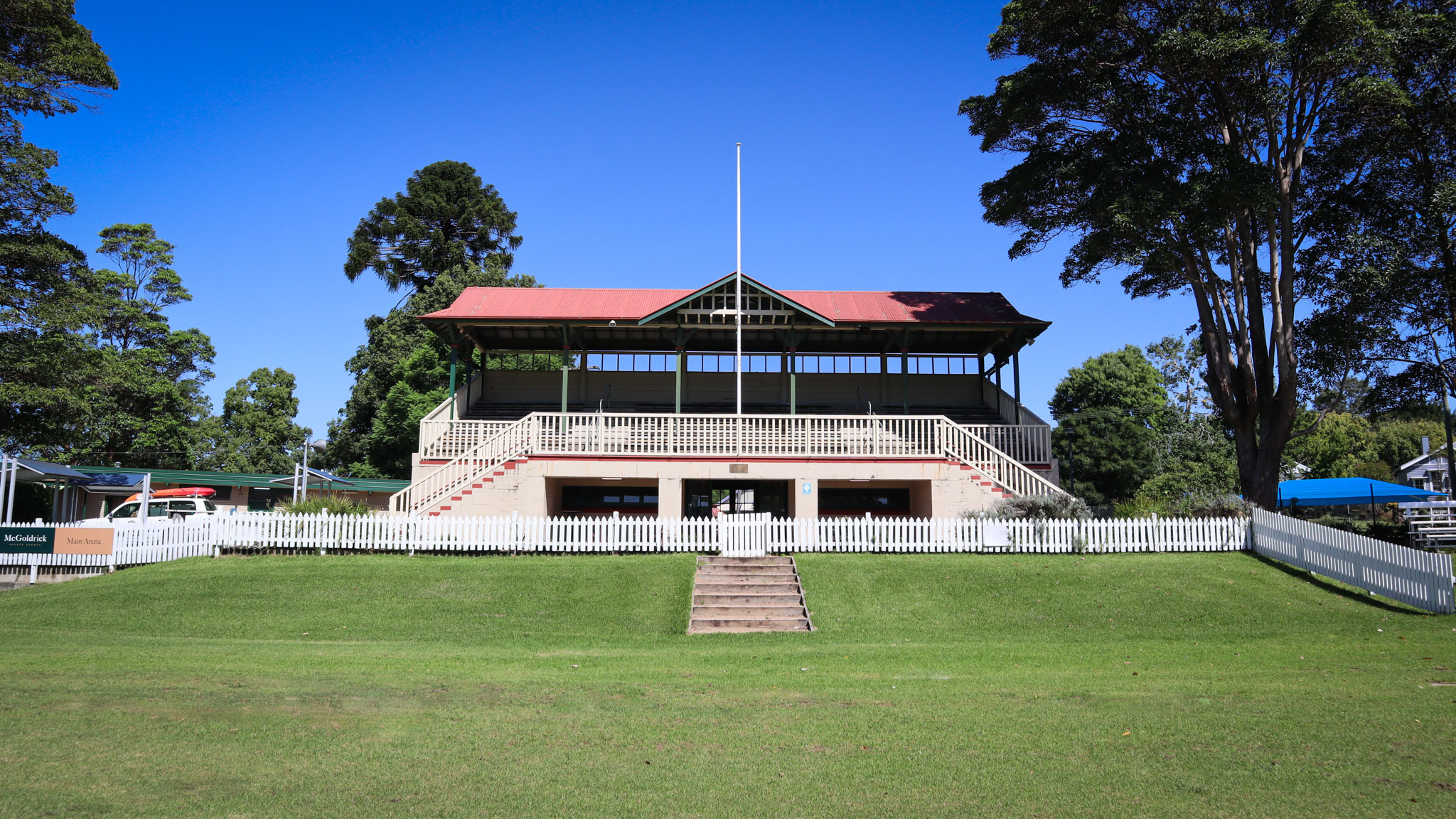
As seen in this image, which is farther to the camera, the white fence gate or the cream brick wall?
the cream brick wall

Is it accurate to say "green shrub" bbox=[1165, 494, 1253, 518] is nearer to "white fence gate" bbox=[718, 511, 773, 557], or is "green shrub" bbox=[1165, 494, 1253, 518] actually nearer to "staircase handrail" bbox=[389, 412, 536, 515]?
"white fence gate" bbox=[718, 511, 773, 557]

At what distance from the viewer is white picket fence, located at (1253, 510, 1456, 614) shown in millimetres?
15281

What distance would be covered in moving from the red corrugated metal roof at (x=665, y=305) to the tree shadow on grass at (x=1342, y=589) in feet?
33.0

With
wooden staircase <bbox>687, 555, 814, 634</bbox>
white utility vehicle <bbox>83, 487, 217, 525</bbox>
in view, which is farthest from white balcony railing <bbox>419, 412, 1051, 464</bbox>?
white utility vehicle <bbox>83, 487, 217, 525</bbox>

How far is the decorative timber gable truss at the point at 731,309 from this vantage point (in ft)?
83.2

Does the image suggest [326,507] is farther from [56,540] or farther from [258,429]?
[258,429]

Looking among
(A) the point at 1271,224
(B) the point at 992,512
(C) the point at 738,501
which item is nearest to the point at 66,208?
(C) the point at 738,501

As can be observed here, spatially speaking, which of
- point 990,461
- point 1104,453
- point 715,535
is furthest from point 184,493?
point 1104,453

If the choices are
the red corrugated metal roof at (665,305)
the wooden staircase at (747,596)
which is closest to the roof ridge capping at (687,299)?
the red corrugated metal roof at (665,305)

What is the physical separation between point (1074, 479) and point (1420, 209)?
20370 millimetres

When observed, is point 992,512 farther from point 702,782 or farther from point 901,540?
point 702,782

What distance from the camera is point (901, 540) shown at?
2036cm

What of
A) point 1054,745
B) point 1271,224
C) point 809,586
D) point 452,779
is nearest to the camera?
point 452,779

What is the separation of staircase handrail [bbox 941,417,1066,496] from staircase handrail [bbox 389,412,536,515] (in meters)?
10.9
